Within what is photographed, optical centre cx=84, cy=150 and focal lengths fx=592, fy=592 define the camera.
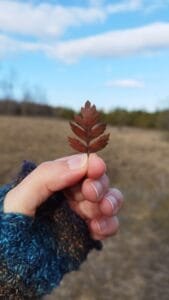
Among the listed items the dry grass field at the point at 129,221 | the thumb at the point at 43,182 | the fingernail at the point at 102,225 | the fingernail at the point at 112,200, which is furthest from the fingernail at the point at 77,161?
the dry grass field at the point at 129,221

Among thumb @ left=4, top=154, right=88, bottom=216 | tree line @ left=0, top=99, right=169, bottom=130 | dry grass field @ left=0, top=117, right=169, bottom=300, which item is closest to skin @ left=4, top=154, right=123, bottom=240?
thumb @ left=4, top=154, right=88, bottom=216

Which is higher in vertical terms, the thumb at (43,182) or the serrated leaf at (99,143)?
the serrated leaf at (99,143)

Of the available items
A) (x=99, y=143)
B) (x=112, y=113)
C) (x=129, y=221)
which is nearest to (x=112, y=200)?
(x=99, y=143)

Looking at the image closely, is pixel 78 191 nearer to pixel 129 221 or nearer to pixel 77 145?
pixel 77 145

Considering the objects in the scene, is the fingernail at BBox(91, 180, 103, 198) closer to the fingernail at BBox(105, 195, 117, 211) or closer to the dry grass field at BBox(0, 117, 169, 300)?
the fingernail at BBox(105, 195, 117, 211)

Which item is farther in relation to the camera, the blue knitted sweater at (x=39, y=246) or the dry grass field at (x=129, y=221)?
the dry grass field at (x=129, y=221)

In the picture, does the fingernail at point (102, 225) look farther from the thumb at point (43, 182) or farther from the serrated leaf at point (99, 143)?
the serrated leaf at point (99, 143)

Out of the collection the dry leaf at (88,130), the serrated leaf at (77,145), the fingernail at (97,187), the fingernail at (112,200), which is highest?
the dry leaf at (88,130)
